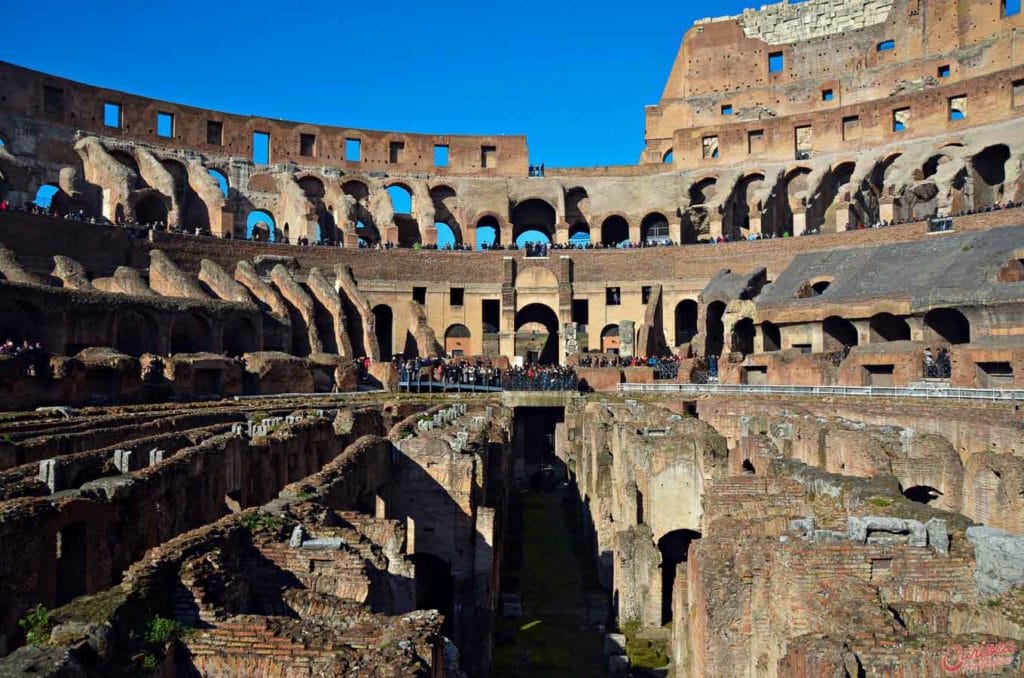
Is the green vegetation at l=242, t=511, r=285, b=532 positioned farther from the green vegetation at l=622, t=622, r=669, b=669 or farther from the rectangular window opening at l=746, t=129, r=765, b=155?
the rectangular window opening at l=746, t=129, r=765, b=155

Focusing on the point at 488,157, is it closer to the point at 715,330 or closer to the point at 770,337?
the point at 715,330

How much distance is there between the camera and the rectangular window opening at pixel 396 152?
187ft

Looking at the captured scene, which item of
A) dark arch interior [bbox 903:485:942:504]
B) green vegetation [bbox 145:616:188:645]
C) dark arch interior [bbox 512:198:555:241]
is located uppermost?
dark arch interior [bbox 512:198:555:241]

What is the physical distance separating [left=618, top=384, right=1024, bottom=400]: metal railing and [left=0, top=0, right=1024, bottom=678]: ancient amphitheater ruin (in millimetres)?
119

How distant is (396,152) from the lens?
2260 inches

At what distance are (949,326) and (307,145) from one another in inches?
1574

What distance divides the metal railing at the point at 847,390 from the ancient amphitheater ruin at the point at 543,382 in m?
0.12

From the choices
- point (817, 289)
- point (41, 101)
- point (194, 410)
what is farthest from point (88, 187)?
point (817, 289)

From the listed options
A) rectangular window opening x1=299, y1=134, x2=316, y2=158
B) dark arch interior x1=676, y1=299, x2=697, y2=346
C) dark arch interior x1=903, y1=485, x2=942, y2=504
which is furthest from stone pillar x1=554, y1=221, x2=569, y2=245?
dark arch interior x1=903, y1=485, x2=942, y2=504

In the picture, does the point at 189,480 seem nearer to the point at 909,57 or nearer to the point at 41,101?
the point at 41,101

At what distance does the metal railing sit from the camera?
72.4 feet

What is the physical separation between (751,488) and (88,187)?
42762 millimetres

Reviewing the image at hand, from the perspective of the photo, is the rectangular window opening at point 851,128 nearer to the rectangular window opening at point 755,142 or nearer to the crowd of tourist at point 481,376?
the rectangular window opening at point 755,142

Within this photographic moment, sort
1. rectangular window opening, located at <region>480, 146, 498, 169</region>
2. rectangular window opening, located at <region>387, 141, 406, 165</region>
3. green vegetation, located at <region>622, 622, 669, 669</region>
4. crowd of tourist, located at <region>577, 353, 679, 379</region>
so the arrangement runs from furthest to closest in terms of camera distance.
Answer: rectangular window opening, located at <region>480, 146, 498, 169</region>, rectangular window opening, located at <region>387, 141, 406, 165</region>, crowd of tourist, located at <region>577, 353, 679, 379</region>, green vegetation, located at <region>622, 622, 669, 669</region>
